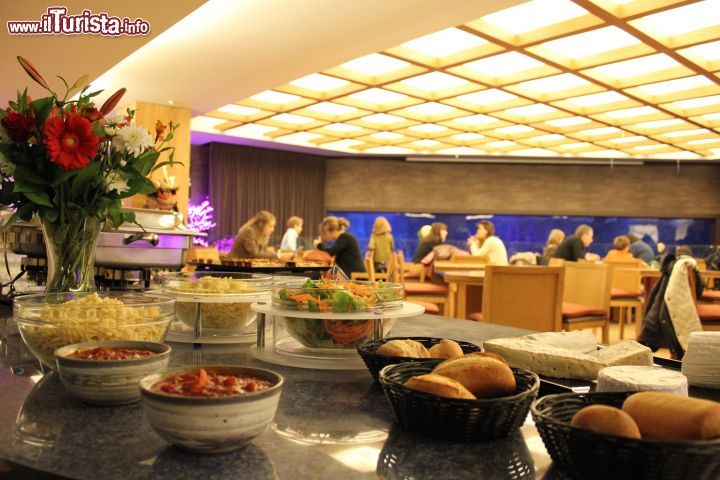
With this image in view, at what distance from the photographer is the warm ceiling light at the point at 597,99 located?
22.8 ft

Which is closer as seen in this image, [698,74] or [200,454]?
[200,454]

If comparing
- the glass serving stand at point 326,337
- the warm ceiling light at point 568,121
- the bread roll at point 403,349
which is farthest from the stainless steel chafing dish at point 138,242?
the warm ceiling light at point 568,121

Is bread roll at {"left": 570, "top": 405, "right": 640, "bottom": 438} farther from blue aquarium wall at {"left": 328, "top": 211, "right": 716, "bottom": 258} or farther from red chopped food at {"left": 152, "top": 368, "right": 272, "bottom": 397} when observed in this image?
blue aquarium wall at {"left": 328, "top": 211, "right": 716, "bottom": 258}

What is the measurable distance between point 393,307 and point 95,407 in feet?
1.84

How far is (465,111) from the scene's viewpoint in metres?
7.80

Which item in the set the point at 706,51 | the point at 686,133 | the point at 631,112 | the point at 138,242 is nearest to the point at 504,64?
the point at 706,51

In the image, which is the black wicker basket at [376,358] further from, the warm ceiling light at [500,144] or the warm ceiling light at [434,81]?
the warm ceiling light at [500,144]

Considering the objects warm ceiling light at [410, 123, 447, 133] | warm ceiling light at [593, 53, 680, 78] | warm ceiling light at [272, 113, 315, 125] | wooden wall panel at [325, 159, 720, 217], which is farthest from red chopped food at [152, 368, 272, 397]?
wooden wall panel at [325, 159, 720, 217]

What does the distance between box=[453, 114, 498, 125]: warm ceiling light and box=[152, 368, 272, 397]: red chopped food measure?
7.83m

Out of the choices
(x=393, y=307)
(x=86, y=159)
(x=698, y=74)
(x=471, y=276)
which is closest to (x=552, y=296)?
(x=471, y=276)

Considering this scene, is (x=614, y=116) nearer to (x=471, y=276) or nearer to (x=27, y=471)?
(x=471, y=276)

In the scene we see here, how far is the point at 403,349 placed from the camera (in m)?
1.00

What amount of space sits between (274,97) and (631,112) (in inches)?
177

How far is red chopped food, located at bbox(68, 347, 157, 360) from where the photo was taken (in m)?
0.89
